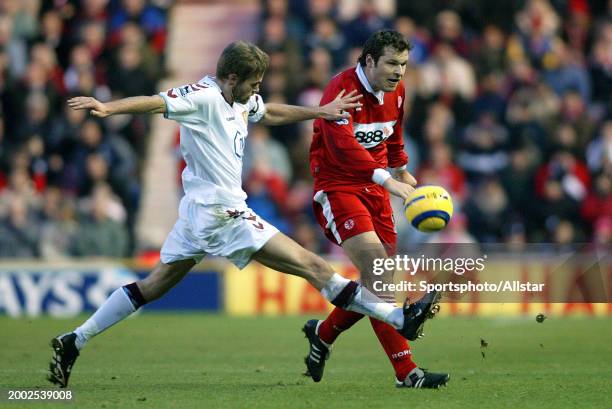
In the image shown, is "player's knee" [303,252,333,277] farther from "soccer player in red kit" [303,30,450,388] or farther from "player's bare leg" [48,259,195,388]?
"player's bare leg" [48,259,195,388]

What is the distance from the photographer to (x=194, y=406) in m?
8.20

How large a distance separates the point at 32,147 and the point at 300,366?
9.90 meters

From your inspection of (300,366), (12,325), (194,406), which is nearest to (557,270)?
(300,366)

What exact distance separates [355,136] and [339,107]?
13.2 inches

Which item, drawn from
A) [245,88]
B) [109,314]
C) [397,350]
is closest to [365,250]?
[397,350]

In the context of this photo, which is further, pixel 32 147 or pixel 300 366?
pixel 32 147

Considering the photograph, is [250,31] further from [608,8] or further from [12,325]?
[12,325]

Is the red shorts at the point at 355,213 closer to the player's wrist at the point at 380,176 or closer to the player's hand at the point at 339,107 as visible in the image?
the player's wrist at the point at 380,176

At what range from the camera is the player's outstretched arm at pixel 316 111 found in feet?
30.4

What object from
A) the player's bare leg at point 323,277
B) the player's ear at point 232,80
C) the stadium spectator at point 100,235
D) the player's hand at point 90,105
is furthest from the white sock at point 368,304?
the stadium spectator at point 100,235

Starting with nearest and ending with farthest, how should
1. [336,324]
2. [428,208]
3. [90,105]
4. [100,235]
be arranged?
[90,105] → [428,208] → [336,324] → [100,235]

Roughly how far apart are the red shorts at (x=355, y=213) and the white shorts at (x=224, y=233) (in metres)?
0.63

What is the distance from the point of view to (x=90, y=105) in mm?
8180

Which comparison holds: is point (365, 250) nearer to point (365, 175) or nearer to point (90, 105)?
point (365, 175)
